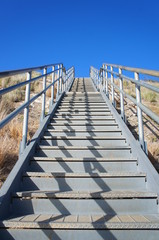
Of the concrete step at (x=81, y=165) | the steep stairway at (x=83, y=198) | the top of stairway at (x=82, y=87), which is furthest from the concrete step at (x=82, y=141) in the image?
the top of stairway at (x=82, y=87)

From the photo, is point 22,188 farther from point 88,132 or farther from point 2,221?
point 88,132

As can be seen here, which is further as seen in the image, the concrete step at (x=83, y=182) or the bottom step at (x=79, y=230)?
the concrete step at (x=83, y=182)

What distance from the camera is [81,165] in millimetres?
2996

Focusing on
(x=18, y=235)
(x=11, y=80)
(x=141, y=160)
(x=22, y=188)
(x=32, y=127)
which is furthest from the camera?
(x=11, y=80)

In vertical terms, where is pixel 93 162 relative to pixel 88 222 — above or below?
above

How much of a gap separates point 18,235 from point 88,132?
247 cm

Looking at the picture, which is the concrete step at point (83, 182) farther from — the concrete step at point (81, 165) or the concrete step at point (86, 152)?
the concrete step at point (86, 152)

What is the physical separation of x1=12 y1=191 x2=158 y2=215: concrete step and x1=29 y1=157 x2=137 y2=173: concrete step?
66 cm

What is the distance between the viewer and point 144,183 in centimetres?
262

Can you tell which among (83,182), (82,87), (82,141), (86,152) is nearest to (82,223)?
(83,182)

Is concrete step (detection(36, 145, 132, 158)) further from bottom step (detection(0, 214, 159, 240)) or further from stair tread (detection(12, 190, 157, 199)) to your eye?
bottom step (detection(0, 214, 159, 240))

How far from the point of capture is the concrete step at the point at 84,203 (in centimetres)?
229

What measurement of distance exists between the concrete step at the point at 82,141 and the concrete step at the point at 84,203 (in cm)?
145

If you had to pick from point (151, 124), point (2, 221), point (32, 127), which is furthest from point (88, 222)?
point (151, 124)
